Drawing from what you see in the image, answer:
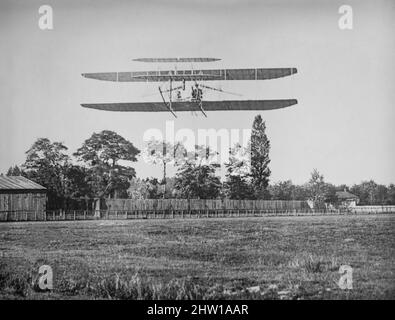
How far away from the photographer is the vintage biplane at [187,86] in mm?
11148

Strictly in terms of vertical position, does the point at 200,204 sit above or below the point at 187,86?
below

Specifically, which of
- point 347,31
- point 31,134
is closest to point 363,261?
point 347,31

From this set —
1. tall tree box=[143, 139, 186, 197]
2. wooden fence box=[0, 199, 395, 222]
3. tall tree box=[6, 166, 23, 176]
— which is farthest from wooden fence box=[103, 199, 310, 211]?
tall tree box=[6, 166, 23, 176]

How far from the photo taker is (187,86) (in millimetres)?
11414

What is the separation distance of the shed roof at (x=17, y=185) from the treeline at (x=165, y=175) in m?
0.14

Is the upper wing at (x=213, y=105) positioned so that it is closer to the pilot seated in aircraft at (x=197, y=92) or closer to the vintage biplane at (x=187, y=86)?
the vintage biplane at (x=187, y=86)

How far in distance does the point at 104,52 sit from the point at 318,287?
21.5 ft

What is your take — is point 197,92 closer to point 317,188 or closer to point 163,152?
point 163,152

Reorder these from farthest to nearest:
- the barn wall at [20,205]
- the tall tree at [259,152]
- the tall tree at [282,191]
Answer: the barn wall at [20,205] < the tall tree at [282,191] < the tall tree at [259,152]

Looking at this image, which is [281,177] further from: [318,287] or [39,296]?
[39,296]

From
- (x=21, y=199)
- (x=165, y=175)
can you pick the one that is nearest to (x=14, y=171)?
(x=21, y=199)

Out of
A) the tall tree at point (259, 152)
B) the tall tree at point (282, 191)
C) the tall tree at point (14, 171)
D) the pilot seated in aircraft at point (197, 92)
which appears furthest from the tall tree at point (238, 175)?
the tall tree at point (14, 171)

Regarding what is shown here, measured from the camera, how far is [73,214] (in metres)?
12.3

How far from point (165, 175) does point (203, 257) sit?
206 cm
